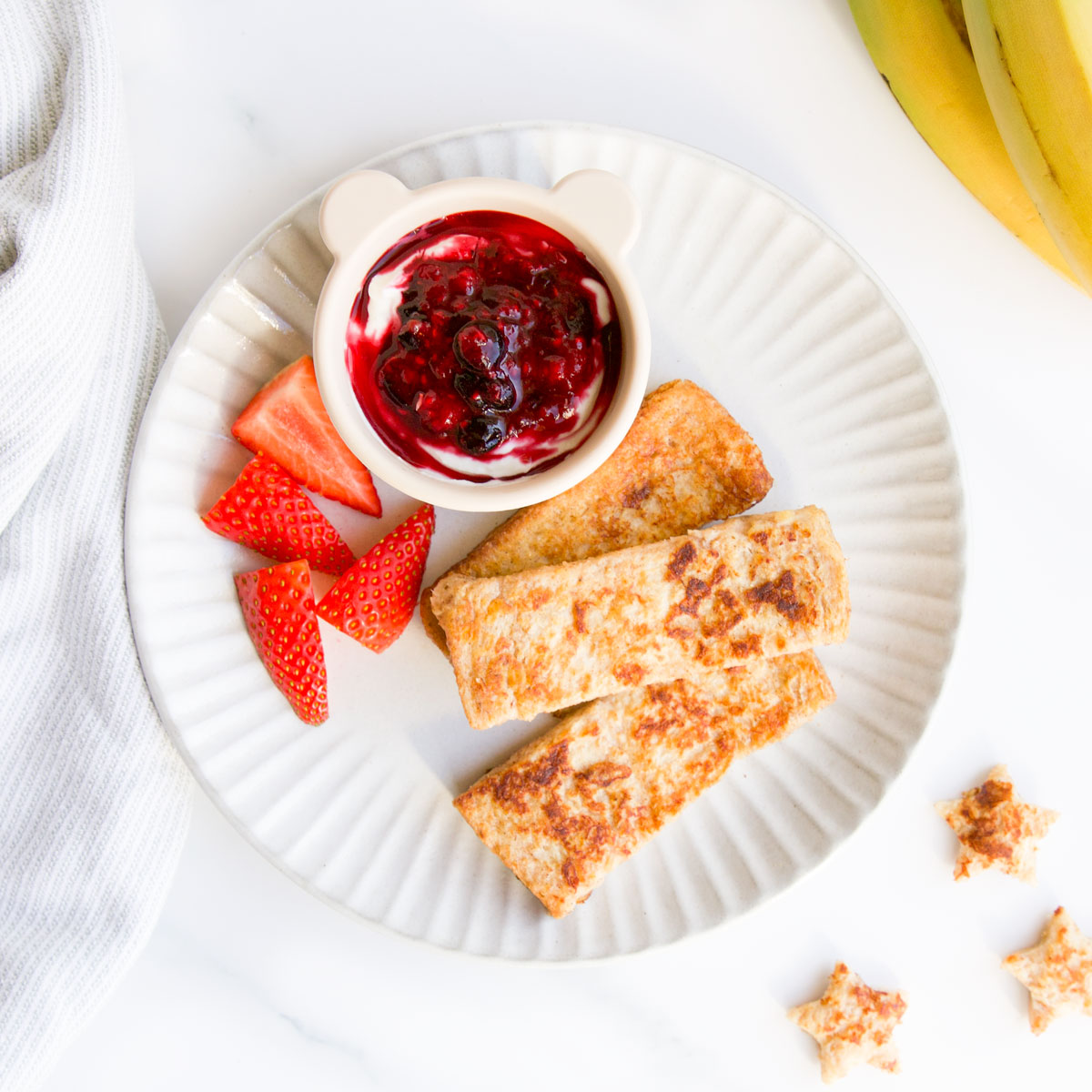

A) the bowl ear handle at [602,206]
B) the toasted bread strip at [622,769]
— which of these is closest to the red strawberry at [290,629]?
the toasted bread strip at [622,769]

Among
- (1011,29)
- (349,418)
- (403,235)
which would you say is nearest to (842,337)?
(1011,29)

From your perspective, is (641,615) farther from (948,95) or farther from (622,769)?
(948,95)

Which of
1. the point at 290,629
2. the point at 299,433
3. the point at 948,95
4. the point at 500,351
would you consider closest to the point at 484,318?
the point at 500,351

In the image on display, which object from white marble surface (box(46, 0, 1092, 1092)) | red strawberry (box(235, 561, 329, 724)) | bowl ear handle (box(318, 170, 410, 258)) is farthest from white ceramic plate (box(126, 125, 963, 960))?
bowl ear handle (box(318, 170, 410, 258))

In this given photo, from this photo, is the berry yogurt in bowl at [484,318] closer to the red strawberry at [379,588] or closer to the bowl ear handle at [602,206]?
the bowl ear handle at [602,206]

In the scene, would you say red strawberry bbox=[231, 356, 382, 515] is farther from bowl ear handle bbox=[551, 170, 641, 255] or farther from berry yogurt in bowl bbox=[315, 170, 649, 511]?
bowl ear handle bbox=[551, 170, 641, 255]

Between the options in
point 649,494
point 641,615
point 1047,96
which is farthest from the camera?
point 649,494
